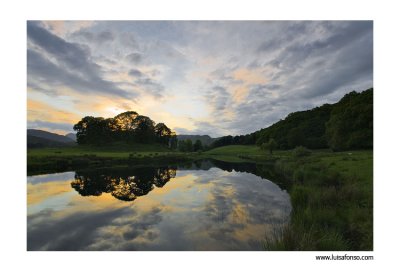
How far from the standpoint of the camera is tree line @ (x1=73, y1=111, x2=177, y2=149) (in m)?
60.1

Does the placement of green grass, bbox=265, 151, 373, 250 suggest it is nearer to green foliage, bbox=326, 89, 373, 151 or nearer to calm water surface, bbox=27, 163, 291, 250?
calm water surface, bbox=27, 163, 291, 250

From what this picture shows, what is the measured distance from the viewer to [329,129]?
37844 millimetres

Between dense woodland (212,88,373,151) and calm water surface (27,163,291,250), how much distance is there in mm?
22399

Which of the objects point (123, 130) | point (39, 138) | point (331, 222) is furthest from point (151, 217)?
point (123, 130)

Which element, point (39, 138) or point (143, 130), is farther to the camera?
point (143, 130)

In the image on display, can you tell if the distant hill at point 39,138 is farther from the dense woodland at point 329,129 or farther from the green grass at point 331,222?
the dense woodland at point 329,129

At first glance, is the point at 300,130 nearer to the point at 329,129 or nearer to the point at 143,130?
the point at 329,129

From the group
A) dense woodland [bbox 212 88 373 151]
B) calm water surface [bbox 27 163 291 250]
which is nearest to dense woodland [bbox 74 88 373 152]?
dense woodland [bbox 212 88 373 151]

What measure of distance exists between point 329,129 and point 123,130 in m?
71.4

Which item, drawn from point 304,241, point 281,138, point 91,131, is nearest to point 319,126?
point 281,138

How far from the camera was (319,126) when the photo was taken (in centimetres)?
7806

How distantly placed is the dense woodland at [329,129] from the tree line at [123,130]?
46.2 m

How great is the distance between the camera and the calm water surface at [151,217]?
845 cm
